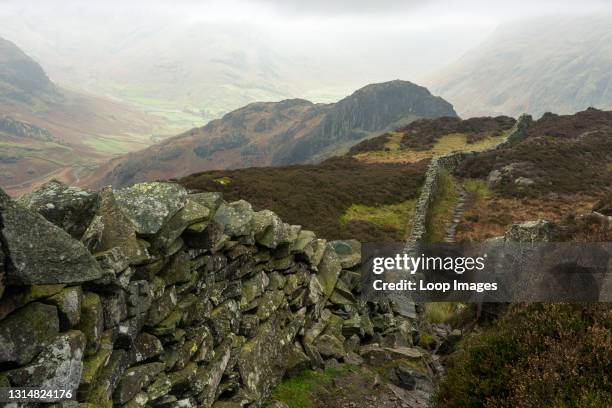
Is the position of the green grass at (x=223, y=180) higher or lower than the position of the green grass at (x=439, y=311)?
higher

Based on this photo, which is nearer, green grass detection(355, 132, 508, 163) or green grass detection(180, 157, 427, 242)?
green grass detection(180, 157, 427, 242)

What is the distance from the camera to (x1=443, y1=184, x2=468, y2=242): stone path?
87.8 feet

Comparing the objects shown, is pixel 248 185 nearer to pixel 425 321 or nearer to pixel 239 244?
pixel 425 321

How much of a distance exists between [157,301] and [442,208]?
2918 cm

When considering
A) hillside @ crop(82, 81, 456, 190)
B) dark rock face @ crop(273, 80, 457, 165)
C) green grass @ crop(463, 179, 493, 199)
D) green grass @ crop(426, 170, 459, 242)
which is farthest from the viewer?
hillside @ crop(82, 81, 456, 190)

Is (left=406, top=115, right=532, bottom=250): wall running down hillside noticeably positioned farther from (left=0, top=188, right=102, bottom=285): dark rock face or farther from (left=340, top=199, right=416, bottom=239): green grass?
(left=0, top=188, right=102, bottom=285): dark rock face

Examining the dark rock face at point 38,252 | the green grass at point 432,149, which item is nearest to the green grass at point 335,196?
the green grass at point 432,149

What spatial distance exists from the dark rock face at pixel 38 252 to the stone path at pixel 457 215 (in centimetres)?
2388

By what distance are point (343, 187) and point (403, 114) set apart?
147696 millimetres

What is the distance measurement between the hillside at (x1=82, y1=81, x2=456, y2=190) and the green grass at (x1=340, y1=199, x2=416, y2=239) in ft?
395

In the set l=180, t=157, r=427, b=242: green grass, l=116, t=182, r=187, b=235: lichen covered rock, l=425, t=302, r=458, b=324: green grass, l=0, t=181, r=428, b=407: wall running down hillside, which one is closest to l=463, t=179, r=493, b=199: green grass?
l=180, t=157, r=427, b=242: green grass

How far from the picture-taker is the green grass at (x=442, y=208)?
2739cm

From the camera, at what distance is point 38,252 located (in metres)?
4.96

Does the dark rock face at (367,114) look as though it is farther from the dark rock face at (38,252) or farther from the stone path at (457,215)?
the dark rock face at (38,252)
